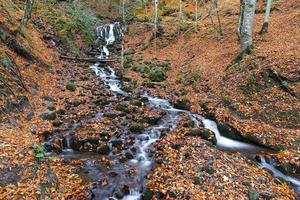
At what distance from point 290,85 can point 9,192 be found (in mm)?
12591

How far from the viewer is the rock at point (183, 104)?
1507 cm

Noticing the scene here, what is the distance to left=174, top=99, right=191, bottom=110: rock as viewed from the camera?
15067 mm

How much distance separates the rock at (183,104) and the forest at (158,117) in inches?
2.3

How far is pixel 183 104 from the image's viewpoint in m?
15.2

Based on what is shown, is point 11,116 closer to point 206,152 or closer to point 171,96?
point 206,152

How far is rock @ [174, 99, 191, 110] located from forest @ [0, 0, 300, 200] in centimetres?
6

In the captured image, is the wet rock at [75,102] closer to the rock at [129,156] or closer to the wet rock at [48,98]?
the wet rock at [48,98]

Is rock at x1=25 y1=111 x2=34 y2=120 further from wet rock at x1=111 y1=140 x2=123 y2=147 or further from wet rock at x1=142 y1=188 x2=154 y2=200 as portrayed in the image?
wet rock at x1=142 y1=188 x2=154 y2=200

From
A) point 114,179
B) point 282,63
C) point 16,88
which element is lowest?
point 114,179

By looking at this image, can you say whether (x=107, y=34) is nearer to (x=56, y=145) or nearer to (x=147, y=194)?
(x=56, y=145)

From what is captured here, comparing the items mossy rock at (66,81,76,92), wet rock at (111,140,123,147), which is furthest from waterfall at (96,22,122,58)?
wet rock at (111,140,123,147)

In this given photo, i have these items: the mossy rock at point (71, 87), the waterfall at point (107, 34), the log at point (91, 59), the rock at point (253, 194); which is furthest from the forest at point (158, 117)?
the waterfall at point (107, 34)

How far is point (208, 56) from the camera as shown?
67.4ft

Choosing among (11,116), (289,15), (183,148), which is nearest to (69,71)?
(11,116)
